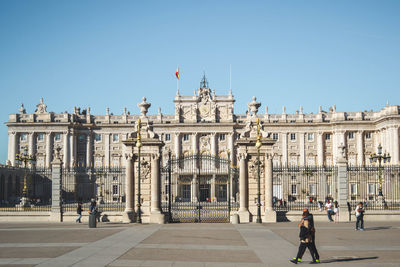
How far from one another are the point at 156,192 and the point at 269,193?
22.8 ft

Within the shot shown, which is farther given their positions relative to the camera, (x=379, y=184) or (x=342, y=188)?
(x=379, y=184)

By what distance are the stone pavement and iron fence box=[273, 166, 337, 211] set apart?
6.75m

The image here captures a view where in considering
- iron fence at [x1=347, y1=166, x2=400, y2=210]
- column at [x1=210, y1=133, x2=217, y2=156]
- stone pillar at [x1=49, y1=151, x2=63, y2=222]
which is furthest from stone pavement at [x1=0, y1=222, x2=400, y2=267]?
column at [x1=210, y1=133, x2=217, y2=156]

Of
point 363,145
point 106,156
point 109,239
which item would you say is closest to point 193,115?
point 106,156

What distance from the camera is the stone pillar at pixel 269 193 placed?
29.0 m

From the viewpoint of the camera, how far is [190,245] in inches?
752

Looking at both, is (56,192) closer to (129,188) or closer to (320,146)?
(129,188)

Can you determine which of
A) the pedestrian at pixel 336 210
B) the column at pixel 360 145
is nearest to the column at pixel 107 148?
the column at pixel 360 145

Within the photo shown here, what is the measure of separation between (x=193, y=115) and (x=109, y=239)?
78.9 metres

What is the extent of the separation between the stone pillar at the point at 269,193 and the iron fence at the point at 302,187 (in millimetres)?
2197

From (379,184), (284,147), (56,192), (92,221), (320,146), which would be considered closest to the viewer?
(92,221)

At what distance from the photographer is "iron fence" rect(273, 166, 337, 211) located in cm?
3322

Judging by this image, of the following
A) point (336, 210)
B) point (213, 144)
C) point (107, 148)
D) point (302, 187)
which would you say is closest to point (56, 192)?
point (336, 210)

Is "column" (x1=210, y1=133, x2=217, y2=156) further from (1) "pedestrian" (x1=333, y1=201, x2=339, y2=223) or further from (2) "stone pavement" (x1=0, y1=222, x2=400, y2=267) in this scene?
(2) "stone pavement" (x1=0, y1=222, x2=400, y2=267)
